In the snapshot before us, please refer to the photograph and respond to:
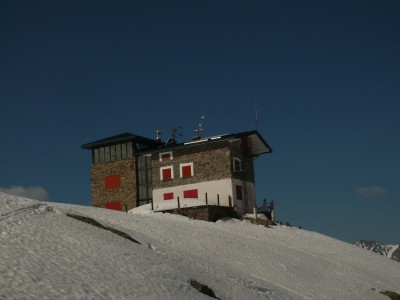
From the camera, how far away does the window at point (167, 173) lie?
56281 mm

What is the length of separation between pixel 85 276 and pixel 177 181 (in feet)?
133

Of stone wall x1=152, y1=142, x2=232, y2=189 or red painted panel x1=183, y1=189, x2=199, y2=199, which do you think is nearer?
stone wall x1=152, y1=142, x2=232, y2=189

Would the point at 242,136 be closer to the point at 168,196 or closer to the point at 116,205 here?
the point at 168,196

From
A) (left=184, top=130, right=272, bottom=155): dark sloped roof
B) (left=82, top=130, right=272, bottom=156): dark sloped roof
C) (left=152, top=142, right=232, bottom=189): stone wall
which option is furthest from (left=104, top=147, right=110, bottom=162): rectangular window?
(left=184, top=130, right=272, bottom=155): dark sloped roof

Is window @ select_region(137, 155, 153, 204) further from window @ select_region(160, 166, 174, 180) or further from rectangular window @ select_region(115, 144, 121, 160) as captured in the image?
rectangular window @ select_region(115, 144, 121, 160)

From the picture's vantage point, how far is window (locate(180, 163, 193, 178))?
2164 inches

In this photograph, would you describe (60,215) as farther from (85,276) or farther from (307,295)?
(307,295)

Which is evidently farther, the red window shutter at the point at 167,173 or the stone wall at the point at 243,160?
the red window shutter at the point at 167,173

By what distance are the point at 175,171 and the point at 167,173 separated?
1.14 meters

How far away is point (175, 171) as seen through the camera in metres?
56.0

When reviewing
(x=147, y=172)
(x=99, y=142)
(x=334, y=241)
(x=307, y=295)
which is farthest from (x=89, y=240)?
(x=99, y=142)

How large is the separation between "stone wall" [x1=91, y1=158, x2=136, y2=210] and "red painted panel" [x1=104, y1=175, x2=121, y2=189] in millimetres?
287

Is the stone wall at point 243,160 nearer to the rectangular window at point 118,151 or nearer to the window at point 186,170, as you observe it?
the window at point 186,170

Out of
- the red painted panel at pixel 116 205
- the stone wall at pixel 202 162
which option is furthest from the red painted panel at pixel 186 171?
the red painted panel at pixel 116 205
